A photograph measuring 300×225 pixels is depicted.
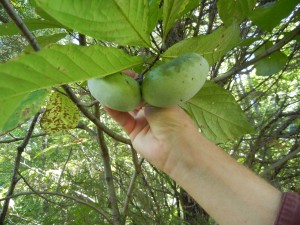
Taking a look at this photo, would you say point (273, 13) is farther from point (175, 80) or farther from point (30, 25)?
point (30, 25)

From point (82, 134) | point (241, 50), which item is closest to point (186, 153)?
point (241, 50)

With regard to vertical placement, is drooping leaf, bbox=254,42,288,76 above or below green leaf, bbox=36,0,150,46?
above

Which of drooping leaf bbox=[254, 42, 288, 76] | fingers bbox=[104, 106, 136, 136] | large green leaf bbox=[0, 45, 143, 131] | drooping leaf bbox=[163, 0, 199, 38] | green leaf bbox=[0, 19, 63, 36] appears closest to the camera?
large green leaf bbox=[0, 45, 143, 131]

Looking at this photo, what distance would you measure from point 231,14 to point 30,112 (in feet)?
1.69

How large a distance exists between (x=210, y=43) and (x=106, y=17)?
0.73 feet

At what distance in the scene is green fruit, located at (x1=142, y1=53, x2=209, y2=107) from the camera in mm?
540

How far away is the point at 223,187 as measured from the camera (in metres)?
0.81

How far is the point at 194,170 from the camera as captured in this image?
835 millimetres

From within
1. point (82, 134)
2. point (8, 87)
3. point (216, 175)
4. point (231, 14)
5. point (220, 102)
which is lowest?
point (8, 87)

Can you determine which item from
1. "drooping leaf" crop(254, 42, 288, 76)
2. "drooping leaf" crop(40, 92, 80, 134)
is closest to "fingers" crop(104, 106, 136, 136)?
"drooping leaf" crop(40, 92, 80, 134)

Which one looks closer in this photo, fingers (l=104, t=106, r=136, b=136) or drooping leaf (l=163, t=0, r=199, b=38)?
drooping leaf (l=163, t=0, r=199, b=38)

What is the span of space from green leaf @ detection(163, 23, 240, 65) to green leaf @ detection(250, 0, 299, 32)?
24cm

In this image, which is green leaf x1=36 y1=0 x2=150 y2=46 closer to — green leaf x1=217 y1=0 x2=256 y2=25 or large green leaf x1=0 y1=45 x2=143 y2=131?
large green leaf x1=0 y1=45 x2=143 y2=131

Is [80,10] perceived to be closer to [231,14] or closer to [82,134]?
[231,14]
